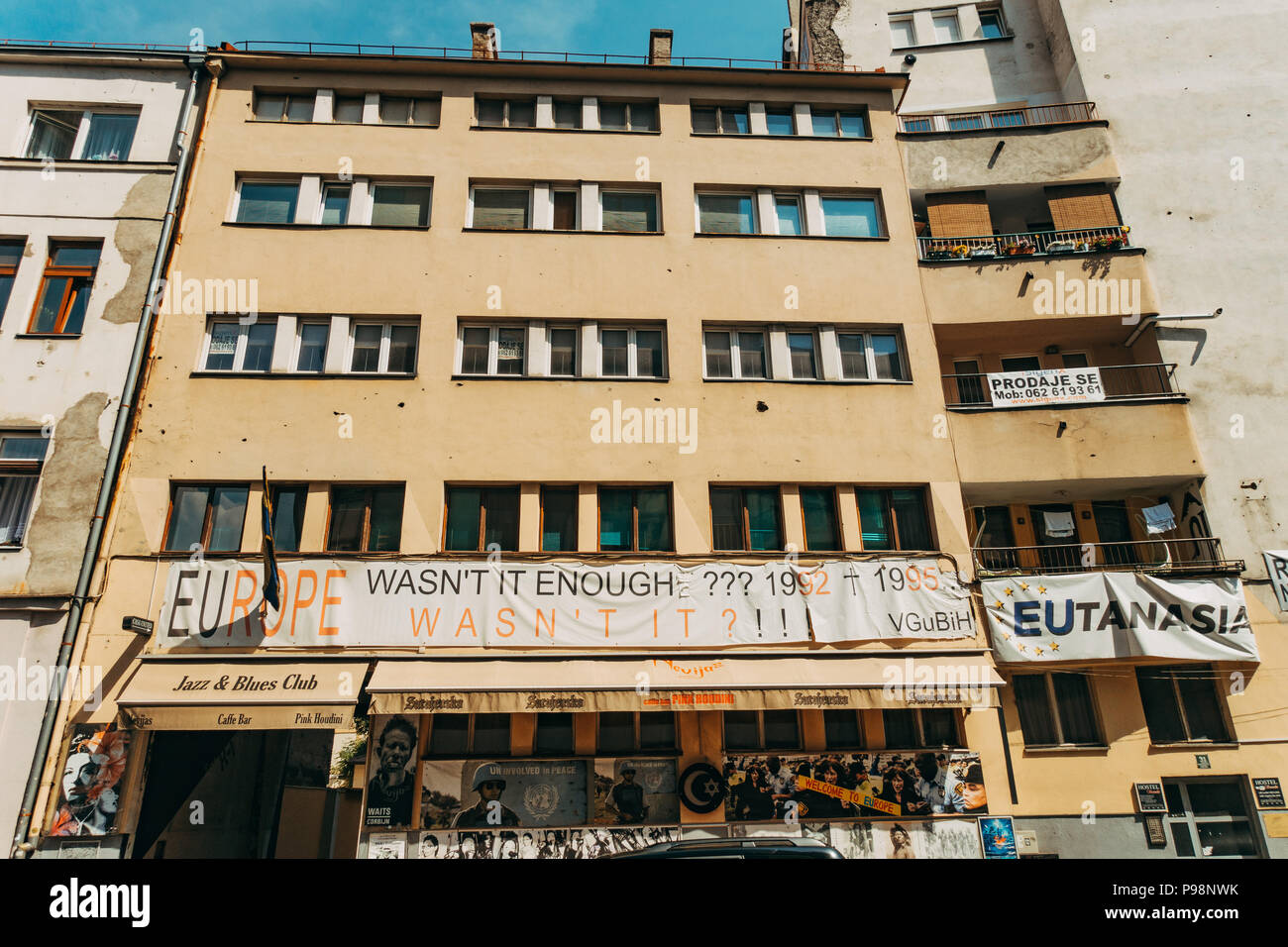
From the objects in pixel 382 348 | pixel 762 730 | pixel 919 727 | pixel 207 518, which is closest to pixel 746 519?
pixel 762 730

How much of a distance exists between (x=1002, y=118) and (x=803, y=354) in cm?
1141

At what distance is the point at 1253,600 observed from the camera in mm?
14484

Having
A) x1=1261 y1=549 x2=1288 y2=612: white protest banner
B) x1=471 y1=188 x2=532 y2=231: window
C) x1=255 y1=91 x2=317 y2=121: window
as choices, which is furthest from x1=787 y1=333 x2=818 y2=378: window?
x1=255 y1=91 x2=317 y2=121: window

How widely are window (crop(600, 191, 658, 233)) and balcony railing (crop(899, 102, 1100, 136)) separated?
719cm

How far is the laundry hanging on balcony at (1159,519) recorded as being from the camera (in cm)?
1565

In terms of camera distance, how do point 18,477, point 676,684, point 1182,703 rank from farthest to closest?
point 1182,703 → point 18,477 → point 676,684

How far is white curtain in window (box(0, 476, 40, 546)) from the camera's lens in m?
13.6

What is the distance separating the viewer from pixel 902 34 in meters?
23.2

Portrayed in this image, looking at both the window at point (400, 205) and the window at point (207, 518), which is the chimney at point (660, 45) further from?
the window at point (207, 518)

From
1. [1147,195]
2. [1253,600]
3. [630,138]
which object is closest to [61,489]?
[630,138]

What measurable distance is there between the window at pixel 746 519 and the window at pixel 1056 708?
5.69 m

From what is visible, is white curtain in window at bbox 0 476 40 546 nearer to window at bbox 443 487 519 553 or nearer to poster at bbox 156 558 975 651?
poster at bbox 156 558 975 651

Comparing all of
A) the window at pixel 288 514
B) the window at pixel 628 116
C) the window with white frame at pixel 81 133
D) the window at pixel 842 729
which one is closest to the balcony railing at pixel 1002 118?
the window at pixel 628 116

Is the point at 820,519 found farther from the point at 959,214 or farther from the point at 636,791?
the point at 959,214
